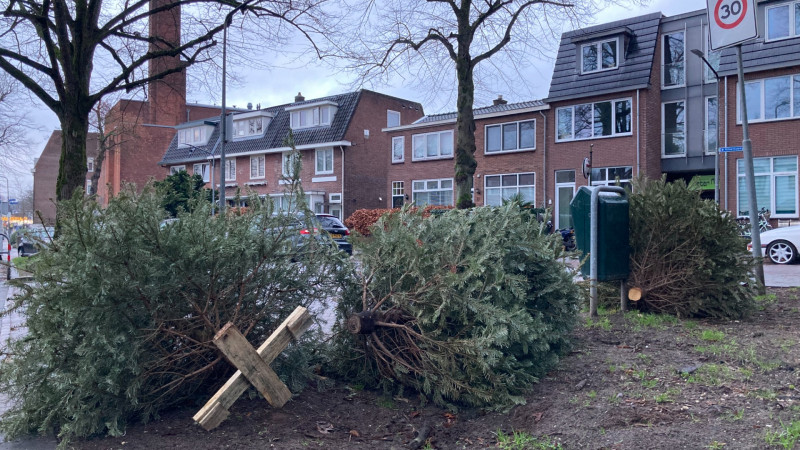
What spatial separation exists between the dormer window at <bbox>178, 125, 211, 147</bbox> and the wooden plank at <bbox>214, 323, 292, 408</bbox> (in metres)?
43.5

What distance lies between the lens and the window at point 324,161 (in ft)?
124

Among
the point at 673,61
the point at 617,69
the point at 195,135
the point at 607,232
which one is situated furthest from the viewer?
the point at 195,135

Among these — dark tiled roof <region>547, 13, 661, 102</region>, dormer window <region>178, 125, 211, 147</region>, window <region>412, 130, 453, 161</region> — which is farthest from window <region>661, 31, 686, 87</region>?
dormer window <region>178, 125, 211, 147</region>

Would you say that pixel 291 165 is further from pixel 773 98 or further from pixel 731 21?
pixel 773 98

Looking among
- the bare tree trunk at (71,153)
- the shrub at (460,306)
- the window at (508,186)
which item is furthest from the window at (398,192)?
the shrub at (460,306)

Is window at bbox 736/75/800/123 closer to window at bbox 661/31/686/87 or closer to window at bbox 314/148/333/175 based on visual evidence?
window at bbox 661/31/686/87

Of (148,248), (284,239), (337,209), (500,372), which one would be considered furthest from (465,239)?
(337,209)

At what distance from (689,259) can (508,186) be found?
23.2 metres

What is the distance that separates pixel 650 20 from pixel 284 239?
84.9 feet

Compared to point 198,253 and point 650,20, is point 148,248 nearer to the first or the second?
point 198,253

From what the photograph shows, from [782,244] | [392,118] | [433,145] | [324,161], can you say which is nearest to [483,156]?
[433,145]

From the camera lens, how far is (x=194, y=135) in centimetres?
4691

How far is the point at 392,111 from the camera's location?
4112 centimetres

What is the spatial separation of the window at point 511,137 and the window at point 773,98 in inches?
341
